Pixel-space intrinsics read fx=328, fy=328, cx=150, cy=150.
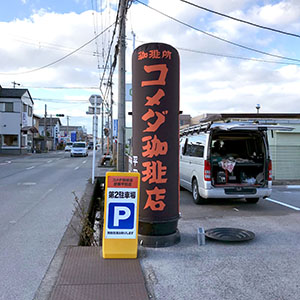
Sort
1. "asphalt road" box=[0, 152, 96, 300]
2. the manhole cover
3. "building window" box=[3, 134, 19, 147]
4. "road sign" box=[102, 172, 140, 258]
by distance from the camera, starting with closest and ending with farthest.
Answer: "asphalt road" box=[0, 152, 96, 300] → "road sign" box=[102, 172, 140, 258] → the manhole cover → "building window" box=[3, 134, 19, 147]

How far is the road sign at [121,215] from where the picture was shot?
480 cm

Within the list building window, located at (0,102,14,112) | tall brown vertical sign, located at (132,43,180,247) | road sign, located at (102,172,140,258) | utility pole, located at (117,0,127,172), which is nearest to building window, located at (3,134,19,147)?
building window, located at (0,102,14,112)

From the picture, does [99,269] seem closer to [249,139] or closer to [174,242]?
[174,242]

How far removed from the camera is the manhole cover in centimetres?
562

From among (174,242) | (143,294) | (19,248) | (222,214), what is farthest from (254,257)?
(19,248)

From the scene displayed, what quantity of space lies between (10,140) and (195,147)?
125 feet

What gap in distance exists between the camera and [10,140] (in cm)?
4244

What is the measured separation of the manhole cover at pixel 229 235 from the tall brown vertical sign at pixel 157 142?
2.43 feet

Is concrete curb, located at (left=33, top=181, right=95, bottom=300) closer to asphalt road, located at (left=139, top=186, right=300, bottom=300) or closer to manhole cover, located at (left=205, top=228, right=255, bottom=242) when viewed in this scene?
asphalt road, located at (left=139, top=186, right=300, bottom=300)

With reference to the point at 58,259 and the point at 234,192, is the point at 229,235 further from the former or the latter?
the point at 58,259

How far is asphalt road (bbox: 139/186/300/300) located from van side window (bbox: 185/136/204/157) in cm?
214

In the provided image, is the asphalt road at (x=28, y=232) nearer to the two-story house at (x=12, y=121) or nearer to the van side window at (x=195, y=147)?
the van side window at (x=195, y=147)

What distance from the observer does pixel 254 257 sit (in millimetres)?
4945

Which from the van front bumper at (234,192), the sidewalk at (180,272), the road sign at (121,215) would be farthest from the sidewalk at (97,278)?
the van front bumper at (234,192)
